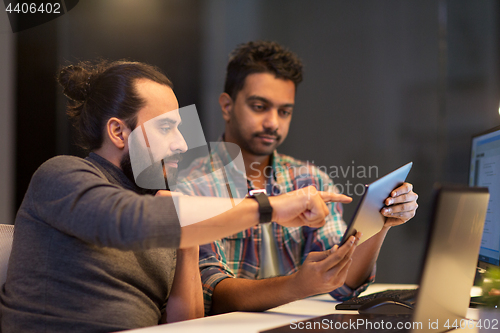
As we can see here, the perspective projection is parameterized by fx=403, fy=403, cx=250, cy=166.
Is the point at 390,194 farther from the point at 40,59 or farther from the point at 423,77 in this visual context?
the point at 423,77

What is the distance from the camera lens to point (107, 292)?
0.96m

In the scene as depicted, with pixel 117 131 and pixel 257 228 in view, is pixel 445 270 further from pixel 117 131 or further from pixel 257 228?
pixel 257 228

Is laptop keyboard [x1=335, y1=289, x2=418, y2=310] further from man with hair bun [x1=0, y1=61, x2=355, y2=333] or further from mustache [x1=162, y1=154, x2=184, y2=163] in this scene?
mustache [x1=162, y1=154, x2=184, y2=163]

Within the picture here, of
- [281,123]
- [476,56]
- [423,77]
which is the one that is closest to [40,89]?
[281,123]

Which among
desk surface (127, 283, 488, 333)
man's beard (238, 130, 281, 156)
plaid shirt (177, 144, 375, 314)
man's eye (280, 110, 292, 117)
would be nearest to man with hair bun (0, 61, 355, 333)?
desk surface (127, 283, 488, 333)

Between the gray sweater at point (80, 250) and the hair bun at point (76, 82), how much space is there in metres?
0.36

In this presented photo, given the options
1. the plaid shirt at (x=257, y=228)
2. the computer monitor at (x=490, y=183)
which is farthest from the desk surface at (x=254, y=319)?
the plaid shirt at (x=257, y=228)

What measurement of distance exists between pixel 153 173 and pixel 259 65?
102 cm

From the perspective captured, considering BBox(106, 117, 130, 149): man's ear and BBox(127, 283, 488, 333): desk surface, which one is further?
BBox(106, 117, 130, 149): man's ear

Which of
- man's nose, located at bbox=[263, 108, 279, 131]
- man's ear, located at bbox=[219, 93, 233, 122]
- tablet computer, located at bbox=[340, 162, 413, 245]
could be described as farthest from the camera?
man's ear, located at bbox=[219, 93, 233, 122]

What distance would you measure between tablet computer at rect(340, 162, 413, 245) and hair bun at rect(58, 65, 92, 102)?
874mm

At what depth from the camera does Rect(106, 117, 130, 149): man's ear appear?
44.4 inches

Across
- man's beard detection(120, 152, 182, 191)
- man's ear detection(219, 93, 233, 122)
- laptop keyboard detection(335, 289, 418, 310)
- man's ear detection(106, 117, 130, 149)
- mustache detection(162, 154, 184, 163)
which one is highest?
man's ear detection(219, 93, 233, 122)

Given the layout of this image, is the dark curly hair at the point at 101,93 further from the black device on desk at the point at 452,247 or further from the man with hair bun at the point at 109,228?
the black device on desk at the point at 452,247
